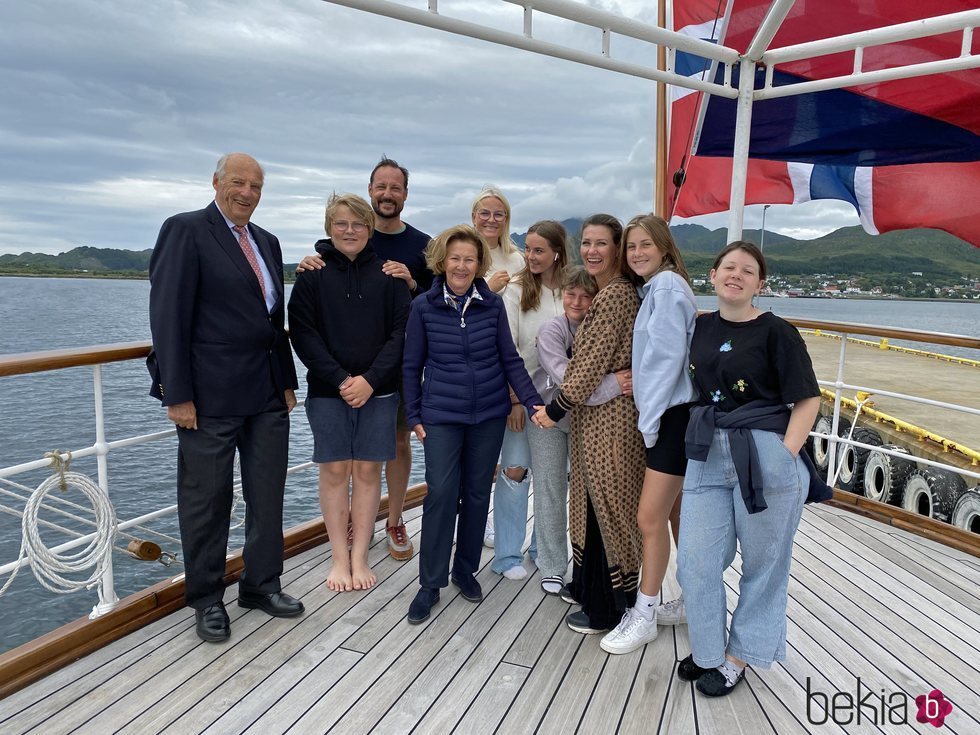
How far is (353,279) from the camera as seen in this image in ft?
7.68

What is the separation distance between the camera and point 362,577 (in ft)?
8.23

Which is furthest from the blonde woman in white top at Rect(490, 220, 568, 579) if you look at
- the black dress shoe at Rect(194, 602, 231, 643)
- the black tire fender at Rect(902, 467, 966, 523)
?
the black tire fender at Rect(902, 467, 966, 523)

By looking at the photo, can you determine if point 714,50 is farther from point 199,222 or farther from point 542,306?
point 199,222

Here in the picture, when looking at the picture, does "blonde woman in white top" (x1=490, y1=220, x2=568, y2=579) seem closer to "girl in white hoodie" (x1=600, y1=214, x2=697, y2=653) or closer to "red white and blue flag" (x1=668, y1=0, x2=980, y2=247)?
"girl in white hoodie" (x1=600, y1=214, x2=697, y2=653)

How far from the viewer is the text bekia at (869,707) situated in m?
1.79

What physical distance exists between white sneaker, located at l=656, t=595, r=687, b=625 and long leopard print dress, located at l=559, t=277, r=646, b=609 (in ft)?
0.64

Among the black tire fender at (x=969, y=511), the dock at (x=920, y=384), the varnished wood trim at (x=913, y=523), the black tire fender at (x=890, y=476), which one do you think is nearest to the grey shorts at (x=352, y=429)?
the varnished wood trim at (x=913, y=523)

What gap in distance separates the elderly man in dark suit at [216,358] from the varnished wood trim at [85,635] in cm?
20

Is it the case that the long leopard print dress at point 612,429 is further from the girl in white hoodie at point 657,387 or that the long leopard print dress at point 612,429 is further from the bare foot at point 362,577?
Answer: the bare foot at point 362,577

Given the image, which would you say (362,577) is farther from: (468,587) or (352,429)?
(352,429)

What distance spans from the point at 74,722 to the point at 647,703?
1.58 metres

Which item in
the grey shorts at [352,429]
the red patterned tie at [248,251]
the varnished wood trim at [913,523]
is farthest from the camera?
the varnished wood trim at [913,523]

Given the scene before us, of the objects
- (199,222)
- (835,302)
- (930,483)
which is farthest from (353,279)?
(835,302)

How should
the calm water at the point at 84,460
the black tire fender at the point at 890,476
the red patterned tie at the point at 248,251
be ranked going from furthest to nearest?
the black tire fender at the point at 890,476, the calm water at the point at 84,460, the red patterned tie at the point at 248,251
